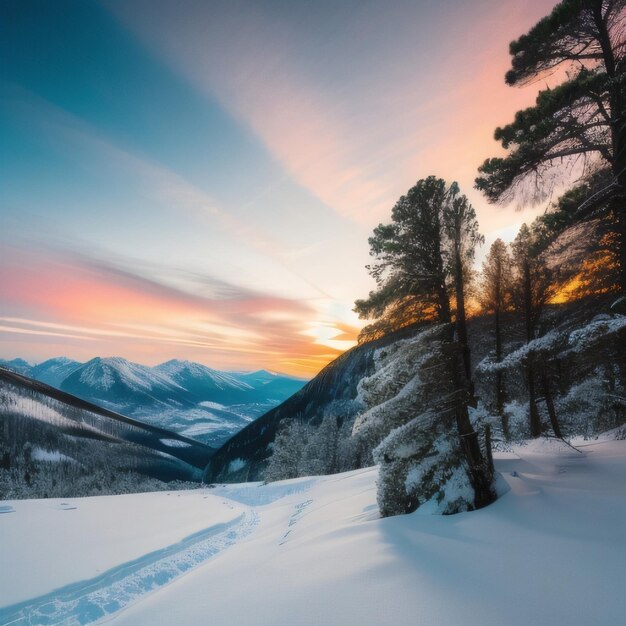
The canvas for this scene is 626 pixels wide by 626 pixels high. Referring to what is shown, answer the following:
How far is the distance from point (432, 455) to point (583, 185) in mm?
9815

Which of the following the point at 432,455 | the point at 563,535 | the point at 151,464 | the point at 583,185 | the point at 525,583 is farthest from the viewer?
the point at 151,464

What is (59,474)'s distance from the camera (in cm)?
11662

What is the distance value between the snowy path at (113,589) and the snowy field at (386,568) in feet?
0.13

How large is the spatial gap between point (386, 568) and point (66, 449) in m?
169

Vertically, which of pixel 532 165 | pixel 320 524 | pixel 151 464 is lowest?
pixel 151 464

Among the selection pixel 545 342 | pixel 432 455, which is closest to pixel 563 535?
pixel 432 455

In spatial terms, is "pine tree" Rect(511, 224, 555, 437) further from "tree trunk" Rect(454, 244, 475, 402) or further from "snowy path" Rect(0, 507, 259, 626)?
"snowy path" Rect(0, 507, 259, 626)

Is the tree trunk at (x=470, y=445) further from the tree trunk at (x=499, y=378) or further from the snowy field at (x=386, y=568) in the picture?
the tree trunk at (x=499, y=378)

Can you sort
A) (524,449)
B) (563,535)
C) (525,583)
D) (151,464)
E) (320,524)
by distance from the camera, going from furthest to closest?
(151,464) < (524,449) < (320,524) < (563,535) < (525,583)

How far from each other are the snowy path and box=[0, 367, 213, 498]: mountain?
4219 inches

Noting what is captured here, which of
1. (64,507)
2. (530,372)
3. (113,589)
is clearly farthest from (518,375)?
(64,507)

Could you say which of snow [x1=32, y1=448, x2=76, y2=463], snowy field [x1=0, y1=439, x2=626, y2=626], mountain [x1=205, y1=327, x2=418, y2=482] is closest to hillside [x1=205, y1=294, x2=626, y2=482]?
snowy field [x1=0, y1=439, x2=626, y2=626]

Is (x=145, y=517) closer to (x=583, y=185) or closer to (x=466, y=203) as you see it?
(x=466, y=203)

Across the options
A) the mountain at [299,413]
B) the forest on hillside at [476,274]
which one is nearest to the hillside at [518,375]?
the forest on hillside at [476,274]
